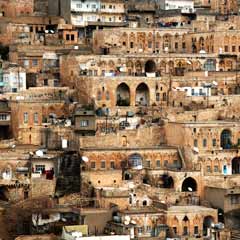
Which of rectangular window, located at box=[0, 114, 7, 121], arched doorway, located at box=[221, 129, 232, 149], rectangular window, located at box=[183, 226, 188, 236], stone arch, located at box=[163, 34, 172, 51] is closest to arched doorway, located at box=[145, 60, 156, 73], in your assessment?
stone arch, located at box=[163, 34, 172, 51]

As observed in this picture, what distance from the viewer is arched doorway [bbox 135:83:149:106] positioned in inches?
2675

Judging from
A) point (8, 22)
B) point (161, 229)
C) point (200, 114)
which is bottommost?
point (161, 229)

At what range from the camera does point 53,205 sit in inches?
2219

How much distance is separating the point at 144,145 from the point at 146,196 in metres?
5.24

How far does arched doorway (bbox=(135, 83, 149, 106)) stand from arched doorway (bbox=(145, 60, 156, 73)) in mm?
3313

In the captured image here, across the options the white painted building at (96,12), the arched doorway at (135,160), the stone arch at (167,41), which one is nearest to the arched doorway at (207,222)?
the arched doorway at (135,160)

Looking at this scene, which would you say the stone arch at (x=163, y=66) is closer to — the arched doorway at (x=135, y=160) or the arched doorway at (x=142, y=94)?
the arched doorway at (x=142, y=94)

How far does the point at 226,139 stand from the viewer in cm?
6253

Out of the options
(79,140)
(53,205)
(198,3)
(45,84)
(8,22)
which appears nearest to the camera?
(53,205)

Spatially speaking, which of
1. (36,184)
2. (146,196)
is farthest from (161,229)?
(36,184)

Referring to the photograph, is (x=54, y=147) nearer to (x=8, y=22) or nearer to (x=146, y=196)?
(x=146, y=196)

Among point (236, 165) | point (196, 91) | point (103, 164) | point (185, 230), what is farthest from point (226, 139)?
point (185, 230)

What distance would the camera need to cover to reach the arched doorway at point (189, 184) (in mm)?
59281

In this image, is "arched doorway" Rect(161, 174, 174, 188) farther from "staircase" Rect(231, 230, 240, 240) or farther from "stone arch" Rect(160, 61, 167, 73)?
"stone arch" Rect(160, 61, 167, 73)
